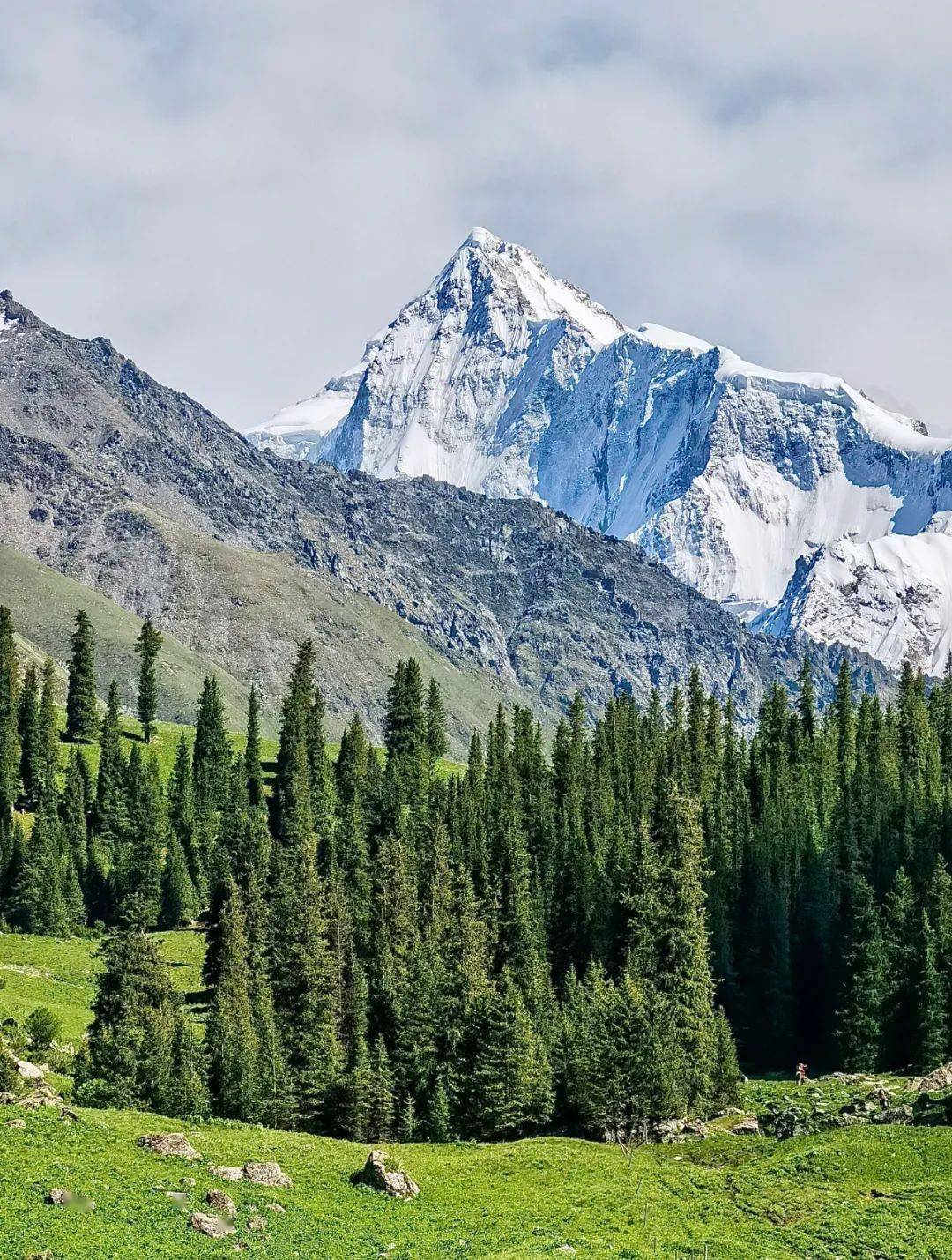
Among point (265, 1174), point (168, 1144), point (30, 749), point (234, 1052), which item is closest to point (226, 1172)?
point (265, 1174)

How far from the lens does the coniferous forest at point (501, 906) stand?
84.1 meters

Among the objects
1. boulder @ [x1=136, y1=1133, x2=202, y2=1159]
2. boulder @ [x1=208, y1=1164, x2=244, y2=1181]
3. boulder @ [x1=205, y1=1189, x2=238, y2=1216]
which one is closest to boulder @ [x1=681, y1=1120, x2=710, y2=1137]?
boulder @ [x1=208, y1=1164, x2=244, y2=1181]

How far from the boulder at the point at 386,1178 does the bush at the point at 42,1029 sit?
108 ft

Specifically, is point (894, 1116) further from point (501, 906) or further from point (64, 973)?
point (64, 973)

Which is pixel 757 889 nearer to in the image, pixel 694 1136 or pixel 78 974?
pixel 694 1136

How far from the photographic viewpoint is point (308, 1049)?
298ft

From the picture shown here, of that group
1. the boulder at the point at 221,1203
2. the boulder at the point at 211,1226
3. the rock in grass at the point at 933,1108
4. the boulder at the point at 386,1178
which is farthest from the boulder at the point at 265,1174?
the rock in grass at the point at 933,1108

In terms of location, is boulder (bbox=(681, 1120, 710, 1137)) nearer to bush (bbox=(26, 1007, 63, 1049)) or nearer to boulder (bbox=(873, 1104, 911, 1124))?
boulder (bbox=(873, 1104, 911, 1124))

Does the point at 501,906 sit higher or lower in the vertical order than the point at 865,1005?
higher

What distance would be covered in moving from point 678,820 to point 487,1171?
41.1 m

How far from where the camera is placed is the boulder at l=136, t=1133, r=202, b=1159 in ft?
195

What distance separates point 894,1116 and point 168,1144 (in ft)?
127

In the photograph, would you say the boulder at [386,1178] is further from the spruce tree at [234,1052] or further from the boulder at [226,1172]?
the spruce tree at [234,1052]

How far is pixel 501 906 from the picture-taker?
126 m
